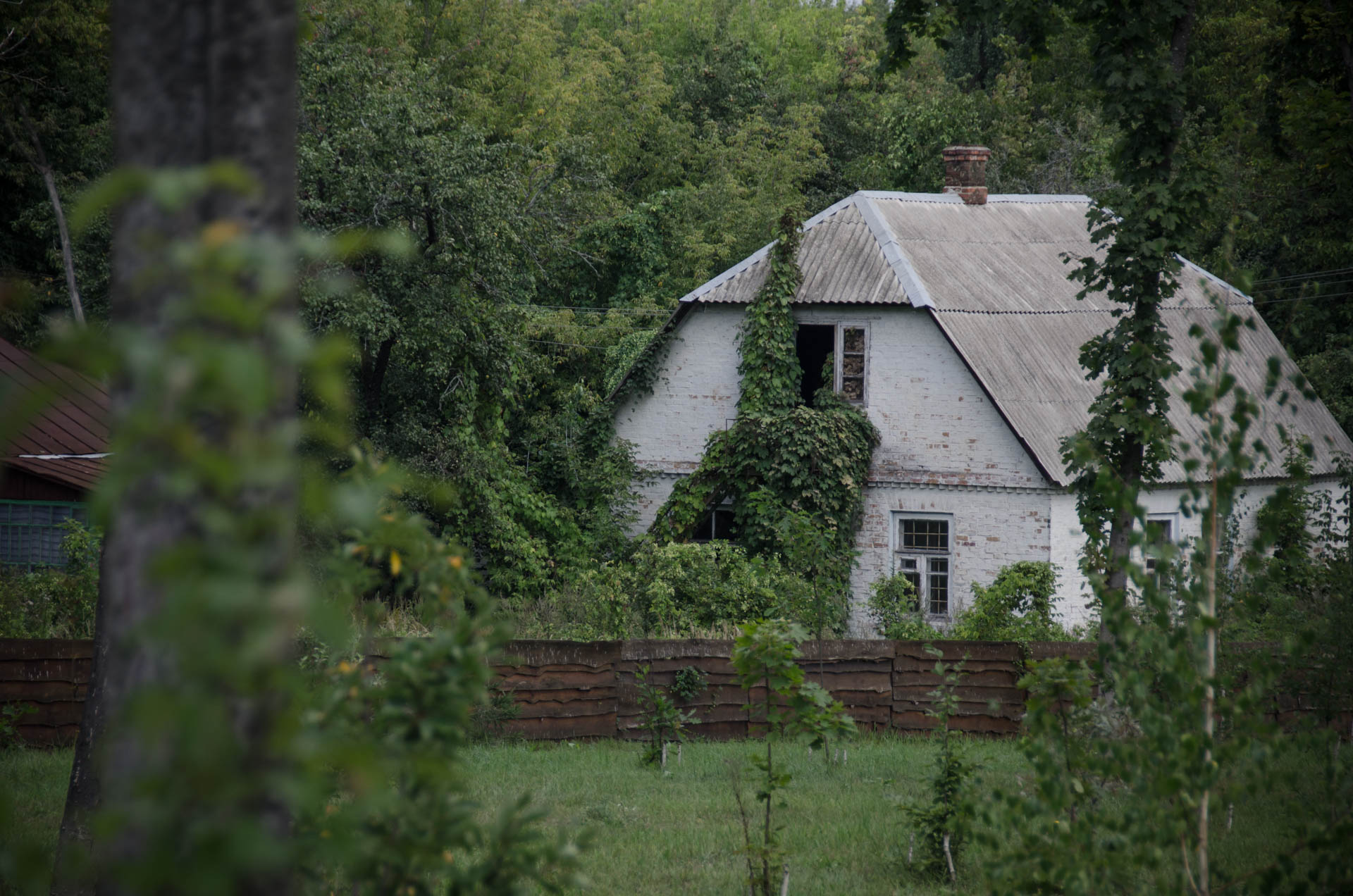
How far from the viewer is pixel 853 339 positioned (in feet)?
61.2

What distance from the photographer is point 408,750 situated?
2.11 m

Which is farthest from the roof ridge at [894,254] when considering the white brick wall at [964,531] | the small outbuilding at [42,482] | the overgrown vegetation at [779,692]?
the small outbuilding at [42,482]

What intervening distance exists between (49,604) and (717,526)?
10.7m

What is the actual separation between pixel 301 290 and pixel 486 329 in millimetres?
4437

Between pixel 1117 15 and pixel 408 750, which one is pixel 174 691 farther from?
pixel 1117 15

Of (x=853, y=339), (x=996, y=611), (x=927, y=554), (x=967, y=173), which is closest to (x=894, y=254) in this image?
(x=853, y=339)

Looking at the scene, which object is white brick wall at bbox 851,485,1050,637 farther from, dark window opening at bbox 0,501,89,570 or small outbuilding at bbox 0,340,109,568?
dark window opening at bbox 0,501,89,570

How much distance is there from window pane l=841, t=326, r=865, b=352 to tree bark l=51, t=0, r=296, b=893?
17239mm

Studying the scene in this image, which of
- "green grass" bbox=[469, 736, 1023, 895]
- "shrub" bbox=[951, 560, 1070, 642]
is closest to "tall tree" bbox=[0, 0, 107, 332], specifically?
"green grass" bbox=[469, 736, 1023, 895]

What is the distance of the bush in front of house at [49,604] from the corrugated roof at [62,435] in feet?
14.0

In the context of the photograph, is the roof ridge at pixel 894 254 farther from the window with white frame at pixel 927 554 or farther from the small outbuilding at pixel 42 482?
the small outbuilding at pixel 42 482

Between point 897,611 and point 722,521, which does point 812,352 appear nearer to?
point 722,521

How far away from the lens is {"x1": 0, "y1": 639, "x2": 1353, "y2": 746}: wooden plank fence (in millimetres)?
11258

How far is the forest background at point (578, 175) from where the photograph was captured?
53.5 ft
